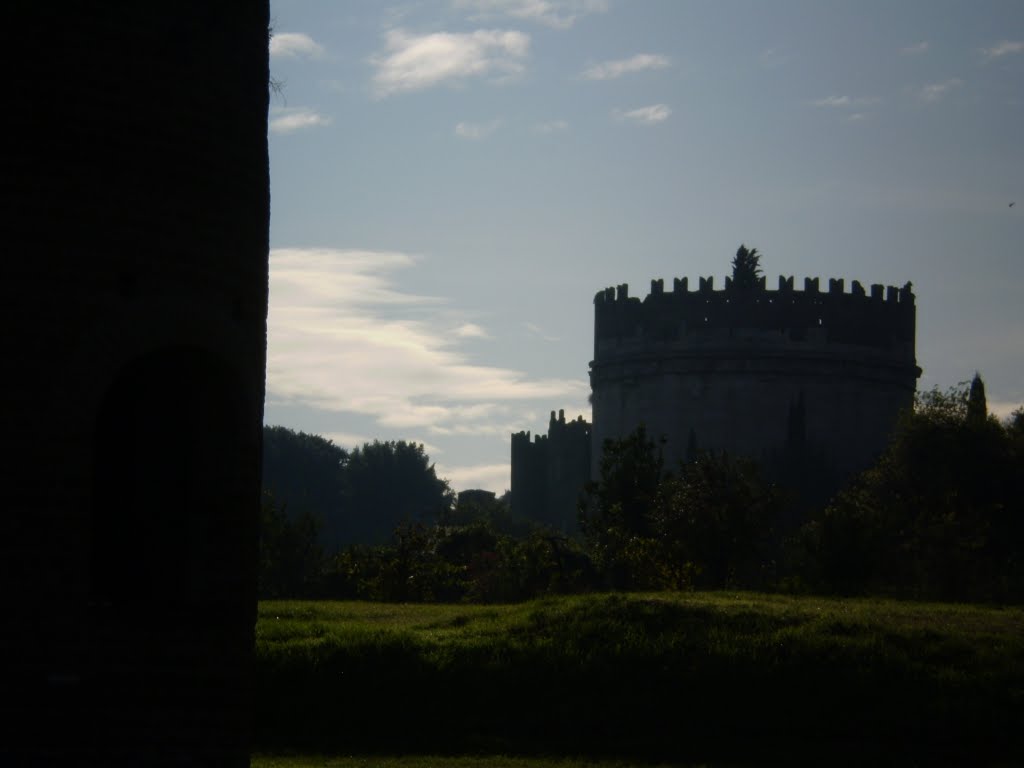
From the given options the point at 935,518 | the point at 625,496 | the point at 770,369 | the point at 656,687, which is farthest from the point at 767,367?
the point at 656,687

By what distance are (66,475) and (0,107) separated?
1.83 m

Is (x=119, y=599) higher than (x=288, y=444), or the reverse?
(x=288, y=444)

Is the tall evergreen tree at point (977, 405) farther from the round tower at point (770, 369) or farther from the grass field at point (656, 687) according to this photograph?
the grass field at point (656, 687)

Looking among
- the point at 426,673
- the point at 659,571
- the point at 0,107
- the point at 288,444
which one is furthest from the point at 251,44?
the point at 288,444

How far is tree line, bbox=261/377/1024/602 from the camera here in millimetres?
27938

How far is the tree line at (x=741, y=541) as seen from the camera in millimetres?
27938

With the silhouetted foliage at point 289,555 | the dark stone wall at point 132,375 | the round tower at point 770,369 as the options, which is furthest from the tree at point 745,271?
the dark stone wall at point 132,375

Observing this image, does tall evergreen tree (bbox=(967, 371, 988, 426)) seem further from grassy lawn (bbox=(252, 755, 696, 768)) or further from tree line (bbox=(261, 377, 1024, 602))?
grassy lawn (bbox=(252, 755, 696, 768))

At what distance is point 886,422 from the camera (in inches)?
2130

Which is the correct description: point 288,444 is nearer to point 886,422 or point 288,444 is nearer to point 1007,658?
point 886,422

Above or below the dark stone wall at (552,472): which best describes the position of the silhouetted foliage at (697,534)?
below

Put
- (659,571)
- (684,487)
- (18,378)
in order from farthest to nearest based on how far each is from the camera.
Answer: (684,487)
(659,571)
(18,378)

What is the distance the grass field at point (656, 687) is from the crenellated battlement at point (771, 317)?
111 ft

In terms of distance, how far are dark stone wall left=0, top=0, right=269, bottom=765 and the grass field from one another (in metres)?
6.64
